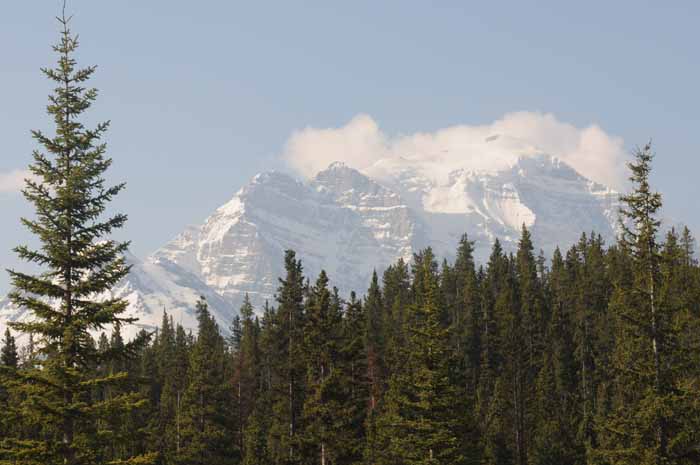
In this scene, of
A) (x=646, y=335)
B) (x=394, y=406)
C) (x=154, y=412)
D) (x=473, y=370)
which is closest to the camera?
(x=646, y=335)

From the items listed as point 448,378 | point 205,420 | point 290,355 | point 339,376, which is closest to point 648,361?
point 448,378

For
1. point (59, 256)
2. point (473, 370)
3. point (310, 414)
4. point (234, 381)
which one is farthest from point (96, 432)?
point (473, 370)

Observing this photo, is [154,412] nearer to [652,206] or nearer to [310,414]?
[310,414]

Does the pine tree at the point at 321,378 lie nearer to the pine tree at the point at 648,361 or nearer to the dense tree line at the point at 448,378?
the dense tree line at the point at 448,378

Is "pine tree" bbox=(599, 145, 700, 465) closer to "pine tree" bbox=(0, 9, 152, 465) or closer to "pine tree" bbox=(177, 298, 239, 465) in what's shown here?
"pine tree" bbox=(0, 9, 152, 465)

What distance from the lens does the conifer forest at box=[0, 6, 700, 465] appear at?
79.7 feet

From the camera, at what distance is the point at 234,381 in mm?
112500

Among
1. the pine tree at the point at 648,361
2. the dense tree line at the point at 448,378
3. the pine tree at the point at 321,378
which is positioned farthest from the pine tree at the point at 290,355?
the pine tree at the point at 648,361

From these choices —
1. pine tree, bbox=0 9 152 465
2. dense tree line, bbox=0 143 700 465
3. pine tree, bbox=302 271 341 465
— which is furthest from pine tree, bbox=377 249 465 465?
pine tree, bbox=0 9 152 465

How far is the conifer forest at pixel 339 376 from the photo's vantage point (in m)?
24.3

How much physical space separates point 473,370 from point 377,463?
194 feet

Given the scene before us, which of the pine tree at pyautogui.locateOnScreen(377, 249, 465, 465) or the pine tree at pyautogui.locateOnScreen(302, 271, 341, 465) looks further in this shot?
the pine tree at pyautogui.locateOnScreen(302, 271, 341, 465)

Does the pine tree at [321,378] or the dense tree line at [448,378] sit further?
the pine tree at [321,378]

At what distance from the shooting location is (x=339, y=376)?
49.2 meters
